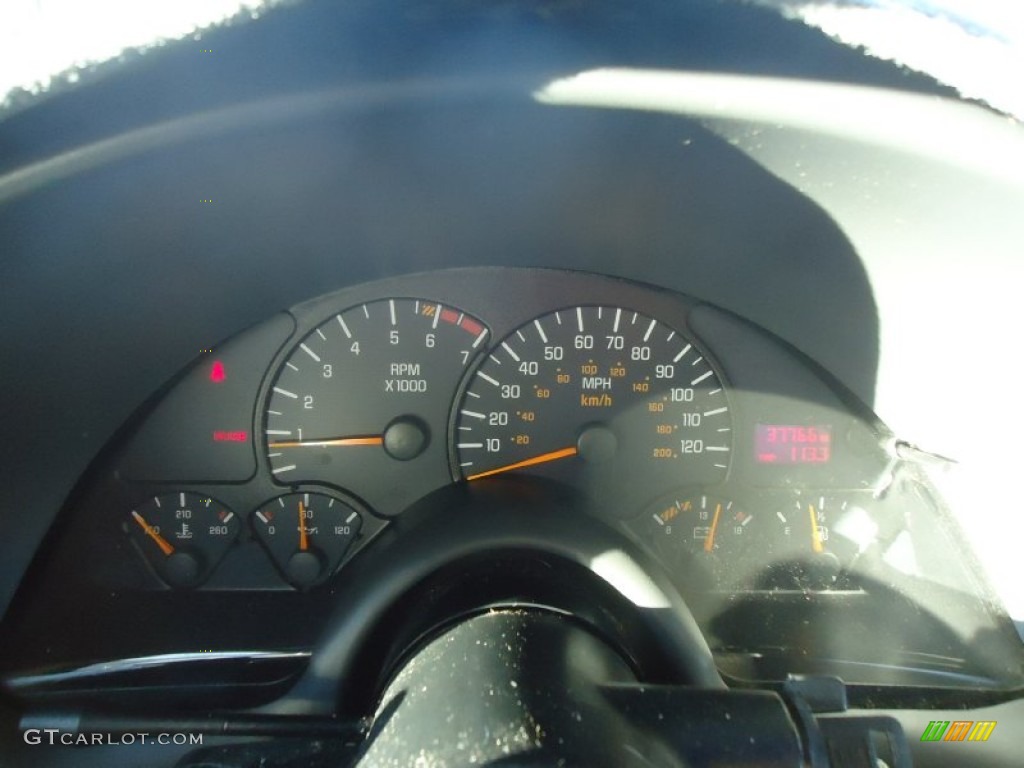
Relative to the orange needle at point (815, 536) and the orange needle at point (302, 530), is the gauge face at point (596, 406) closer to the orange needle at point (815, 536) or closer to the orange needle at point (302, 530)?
the orange needle at point (815, 536)

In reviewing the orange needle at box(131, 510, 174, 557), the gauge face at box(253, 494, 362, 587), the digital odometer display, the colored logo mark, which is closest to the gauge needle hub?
the gauge face at box(253, 494, 362, 587)

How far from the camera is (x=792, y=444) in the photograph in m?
2.56

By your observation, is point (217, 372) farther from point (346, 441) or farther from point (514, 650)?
point (514, 650)

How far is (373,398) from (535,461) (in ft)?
1.43

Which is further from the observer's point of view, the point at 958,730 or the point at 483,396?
the point at 483,396

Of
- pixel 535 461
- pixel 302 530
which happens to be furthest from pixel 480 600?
pixel 302 530

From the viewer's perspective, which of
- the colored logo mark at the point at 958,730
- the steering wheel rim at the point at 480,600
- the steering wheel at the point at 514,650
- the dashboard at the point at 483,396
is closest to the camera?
the steering wheel at the point at 514,650

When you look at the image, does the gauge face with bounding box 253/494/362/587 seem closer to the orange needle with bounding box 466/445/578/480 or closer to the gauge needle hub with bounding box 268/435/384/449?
the gauge needle hub with bounding box 268/435/384/449

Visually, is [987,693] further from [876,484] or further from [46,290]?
[46,290]

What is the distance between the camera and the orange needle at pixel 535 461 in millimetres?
2520

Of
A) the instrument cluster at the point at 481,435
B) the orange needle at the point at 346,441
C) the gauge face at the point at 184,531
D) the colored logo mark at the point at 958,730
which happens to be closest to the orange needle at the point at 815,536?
the instrument cluster at the point at 481,435

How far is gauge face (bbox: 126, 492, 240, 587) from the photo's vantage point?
250 cm

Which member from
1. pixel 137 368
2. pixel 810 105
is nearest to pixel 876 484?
pixel 810 105

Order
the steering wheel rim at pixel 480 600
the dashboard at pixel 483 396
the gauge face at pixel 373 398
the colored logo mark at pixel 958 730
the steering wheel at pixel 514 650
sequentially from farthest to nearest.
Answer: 1. the gauge face at pixel 373 398
2. the colored logo mark at pixel 958 730
3. the steering wheel rim at pixel 480 600
4. the dashboard at pixel 483 396
5. the steering wheel at pixel 514 650
